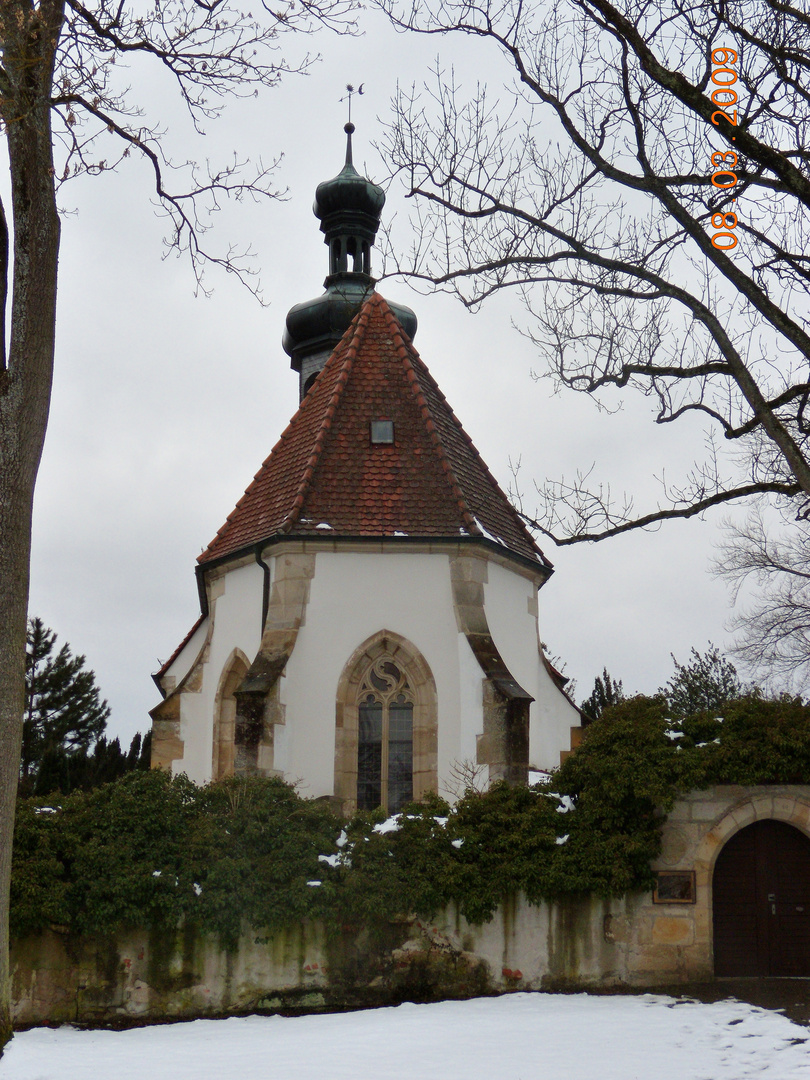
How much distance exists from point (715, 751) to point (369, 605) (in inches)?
207

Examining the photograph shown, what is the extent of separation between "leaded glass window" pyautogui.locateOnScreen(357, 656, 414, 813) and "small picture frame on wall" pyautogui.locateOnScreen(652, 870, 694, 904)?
13.6 feet

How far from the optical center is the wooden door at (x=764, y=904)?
35.3 ft

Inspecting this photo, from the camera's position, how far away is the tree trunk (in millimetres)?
7996

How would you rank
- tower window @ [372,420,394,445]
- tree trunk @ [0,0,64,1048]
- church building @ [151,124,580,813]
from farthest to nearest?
tower window @ [372,420,394,445] → church building @ [151,124,580,813] → tree trunk @ [0,0,64,1048]

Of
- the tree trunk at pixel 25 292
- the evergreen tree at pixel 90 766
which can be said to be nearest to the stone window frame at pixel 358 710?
the tree trunk at pixel 25 292

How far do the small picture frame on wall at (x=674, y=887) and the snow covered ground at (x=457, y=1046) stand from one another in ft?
3.30

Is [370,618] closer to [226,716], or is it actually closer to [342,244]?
[226,716]

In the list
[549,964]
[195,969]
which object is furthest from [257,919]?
[549,964]

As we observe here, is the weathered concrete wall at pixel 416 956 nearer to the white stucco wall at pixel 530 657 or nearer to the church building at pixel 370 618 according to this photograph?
the church building at pixel 370 618

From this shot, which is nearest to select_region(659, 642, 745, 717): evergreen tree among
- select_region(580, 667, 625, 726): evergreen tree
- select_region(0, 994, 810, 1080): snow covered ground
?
select_region(580, 667, 625, 726): evergreen tree

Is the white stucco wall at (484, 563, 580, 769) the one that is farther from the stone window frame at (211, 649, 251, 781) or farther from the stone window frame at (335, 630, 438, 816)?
the stone window frame at (211, 649, 251, 781)

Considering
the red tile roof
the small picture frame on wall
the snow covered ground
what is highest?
the red tile roof

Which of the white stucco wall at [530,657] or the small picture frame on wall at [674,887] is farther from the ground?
the white stucco wall at [530,657]

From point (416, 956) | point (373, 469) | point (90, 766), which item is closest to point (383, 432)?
point (373, 469)
